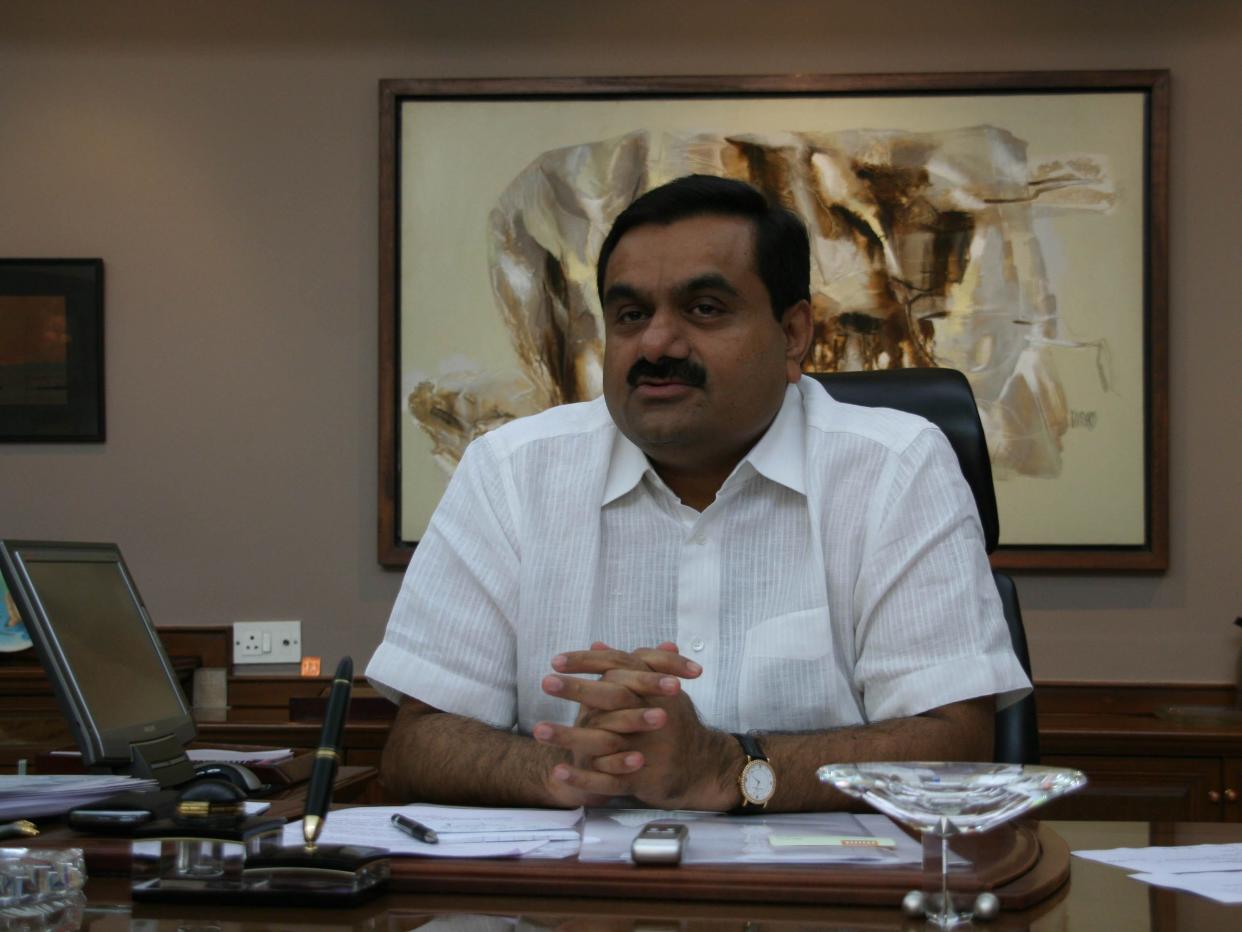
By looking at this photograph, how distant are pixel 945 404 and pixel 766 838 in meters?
0.93

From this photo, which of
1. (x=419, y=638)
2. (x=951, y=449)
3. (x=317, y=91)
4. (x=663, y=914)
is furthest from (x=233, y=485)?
(x=663, y=914)

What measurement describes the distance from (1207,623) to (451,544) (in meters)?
2.30

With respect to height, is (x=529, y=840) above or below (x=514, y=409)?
below

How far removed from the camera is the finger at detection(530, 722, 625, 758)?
144 cm

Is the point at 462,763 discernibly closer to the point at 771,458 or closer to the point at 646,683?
the point at 646,683

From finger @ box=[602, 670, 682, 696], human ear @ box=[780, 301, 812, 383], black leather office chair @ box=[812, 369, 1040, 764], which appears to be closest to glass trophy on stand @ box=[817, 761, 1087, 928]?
finger @ box=[602, 670, 682, 696]

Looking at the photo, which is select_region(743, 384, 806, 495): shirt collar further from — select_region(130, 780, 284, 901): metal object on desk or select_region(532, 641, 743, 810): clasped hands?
select_region(130, 780, 284, 901): metal object on desk

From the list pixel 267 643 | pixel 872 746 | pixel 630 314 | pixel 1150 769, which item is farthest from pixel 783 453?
pixel 267 643

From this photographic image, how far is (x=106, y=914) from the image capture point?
1.03 metres

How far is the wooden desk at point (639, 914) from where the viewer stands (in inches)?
39.1

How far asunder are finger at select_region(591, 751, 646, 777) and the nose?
1.98 feet

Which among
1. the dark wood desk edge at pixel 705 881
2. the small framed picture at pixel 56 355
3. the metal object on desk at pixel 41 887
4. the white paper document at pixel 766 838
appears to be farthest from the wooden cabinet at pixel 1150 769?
the small framed picture at pixel 56 355

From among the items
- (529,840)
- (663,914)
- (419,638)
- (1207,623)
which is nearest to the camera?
(663,914)

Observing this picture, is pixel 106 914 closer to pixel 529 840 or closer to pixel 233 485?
pixel 529 840
